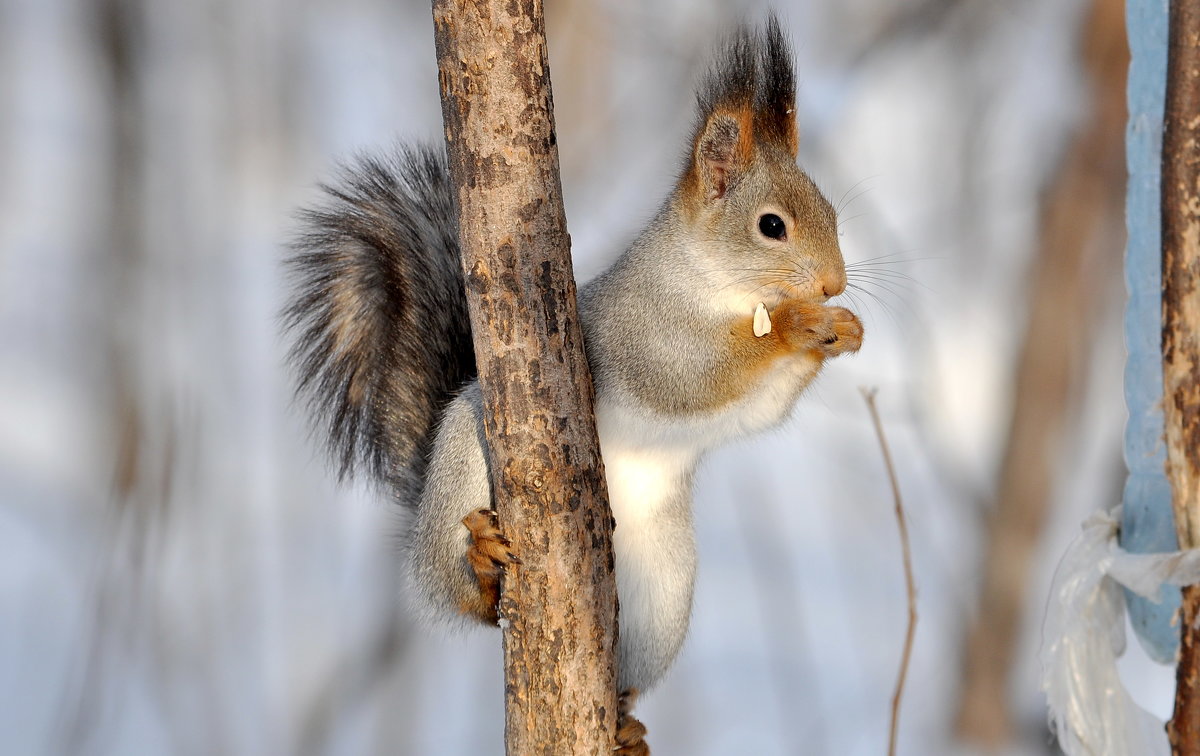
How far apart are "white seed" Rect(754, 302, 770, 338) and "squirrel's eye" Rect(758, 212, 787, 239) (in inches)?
4.2

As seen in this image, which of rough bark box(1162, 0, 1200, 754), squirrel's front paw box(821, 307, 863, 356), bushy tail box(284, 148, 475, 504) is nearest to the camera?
rough bark box(1162, 0, 1200, 754)

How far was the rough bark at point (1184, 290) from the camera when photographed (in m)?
0.91

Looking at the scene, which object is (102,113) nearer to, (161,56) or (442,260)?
(161,56)

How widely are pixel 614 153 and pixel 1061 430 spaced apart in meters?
1.52

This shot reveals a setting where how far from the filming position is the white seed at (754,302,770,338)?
1531mm

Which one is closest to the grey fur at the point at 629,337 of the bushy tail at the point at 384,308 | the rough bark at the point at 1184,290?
the bushy tail at the point at 384,308

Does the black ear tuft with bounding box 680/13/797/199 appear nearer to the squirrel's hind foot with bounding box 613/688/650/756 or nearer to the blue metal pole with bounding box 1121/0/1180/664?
the blue metal pole with bounding box 1121/0/1180/664

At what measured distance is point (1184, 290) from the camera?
91 centimetres

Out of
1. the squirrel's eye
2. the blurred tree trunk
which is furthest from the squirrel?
the blurred tree trunk

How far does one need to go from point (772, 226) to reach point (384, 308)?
64 centimetres

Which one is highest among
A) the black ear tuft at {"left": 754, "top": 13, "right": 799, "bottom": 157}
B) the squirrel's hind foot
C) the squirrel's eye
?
the black ear tuft at {"left": 754, "top": 13, "right": 799, "bottom": 157}

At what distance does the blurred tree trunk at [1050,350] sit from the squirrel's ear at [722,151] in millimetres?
1773

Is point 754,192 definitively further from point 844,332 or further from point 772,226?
point 844,332

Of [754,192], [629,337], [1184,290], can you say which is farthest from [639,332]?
[1184,290]
